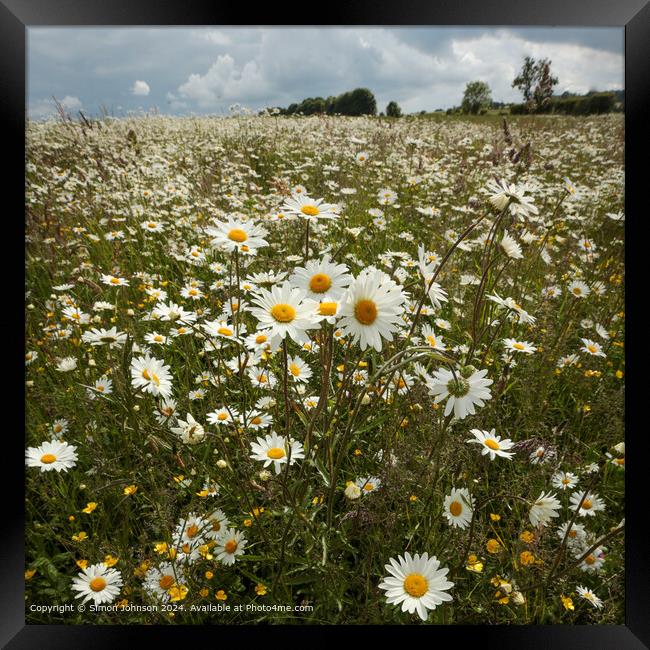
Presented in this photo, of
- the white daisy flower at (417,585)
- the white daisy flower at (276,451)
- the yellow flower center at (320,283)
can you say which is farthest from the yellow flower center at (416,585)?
the yellow flower center at (320,283)

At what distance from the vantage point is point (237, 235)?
94 cm

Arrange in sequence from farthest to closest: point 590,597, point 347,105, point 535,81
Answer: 1. point 347,105
2. point 535,81
3. point 590,597

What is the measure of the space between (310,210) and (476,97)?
3.75 ft

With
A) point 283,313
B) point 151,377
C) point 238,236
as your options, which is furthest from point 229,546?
point 238,236

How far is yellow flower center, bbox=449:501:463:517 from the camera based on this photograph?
3.40 ft

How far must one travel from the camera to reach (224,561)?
1004mm

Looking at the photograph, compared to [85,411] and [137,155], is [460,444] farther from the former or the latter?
[137,155]

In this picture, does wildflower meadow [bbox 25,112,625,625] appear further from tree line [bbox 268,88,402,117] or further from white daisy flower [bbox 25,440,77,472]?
tree line [bbox 268,88,402,117]

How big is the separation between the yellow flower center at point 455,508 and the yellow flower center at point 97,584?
829mm

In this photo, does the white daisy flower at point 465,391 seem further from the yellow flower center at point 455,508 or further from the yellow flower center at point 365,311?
the yellow flower center at point 455,508

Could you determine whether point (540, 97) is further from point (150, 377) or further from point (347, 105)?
point (150, 377)

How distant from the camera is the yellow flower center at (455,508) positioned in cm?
104
